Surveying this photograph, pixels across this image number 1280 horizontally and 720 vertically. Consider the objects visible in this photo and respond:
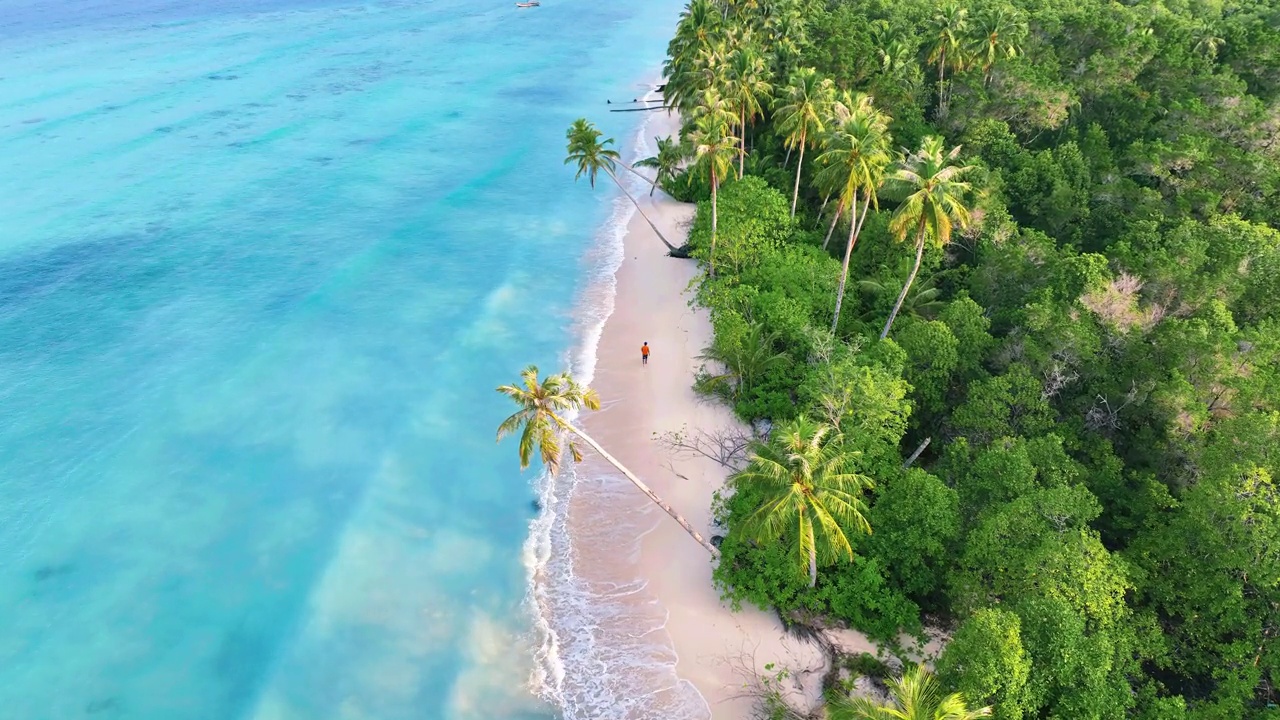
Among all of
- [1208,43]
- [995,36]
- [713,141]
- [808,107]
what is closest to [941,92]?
[995,36]

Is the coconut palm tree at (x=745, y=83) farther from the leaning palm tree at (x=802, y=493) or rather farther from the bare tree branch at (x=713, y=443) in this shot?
the leaning palm tree at (x=802, y=493)

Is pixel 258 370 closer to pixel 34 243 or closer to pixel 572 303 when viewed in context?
pixel 572 303

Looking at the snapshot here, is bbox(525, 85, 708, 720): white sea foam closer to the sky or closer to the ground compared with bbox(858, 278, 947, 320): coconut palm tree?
closer to the ground

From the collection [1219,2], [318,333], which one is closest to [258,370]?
[318,333]

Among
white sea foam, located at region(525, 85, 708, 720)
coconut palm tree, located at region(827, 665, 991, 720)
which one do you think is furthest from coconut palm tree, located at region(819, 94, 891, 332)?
coconut palm tree, located at region(827, 665, 991, 720)

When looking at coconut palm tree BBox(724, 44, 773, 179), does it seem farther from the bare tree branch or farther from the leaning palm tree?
the leaning palm tree

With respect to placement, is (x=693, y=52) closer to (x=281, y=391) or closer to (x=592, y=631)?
(x=281, y=391)
